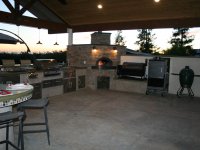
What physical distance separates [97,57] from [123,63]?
3.74 ft

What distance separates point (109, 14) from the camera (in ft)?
27.4

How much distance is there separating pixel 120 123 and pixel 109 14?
5.19 metres

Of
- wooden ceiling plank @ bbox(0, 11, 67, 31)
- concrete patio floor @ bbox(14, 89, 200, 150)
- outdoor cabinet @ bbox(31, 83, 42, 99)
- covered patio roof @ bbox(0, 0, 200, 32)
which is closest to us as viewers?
concrete patio floor @ bbox(14, 89, 200, 150)

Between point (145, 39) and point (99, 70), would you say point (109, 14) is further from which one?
point (145, 39)

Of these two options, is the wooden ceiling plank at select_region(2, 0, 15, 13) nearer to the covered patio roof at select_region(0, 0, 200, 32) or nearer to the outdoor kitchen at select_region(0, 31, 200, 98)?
the covered patio roof at select_region(0, 0, 200, 32)

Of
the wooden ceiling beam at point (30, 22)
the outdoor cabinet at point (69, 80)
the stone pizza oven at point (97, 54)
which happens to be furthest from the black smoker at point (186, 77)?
the wooden ceiling beam at point (30, 22)

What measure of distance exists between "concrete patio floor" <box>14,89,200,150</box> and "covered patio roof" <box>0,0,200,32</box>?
2.87 m

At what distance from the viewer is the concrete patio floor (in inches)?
135

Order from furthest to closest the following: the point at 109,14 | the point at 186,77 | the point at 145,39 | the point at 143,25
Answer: the point at 145,39 → the point at 109,14 → the point at 143,25 → the point at 186,77

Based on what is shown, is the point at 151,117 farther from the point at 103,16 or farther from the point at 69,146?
the point at 103,16

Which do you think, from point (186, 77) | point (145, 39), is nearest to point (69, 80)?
point (186, 77)

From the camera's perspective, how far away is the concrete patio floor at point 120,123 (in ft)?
11.2

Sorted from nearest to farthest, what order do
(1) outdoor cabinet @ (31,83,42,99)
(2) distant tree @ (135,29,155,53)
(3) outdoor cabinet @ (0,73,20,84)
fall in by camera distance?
(3) outdoor cabinet @ (0,73,20,84)
(1) outdoor cabinet @ (31,83,42,99)
(2) distant tree @ (135,29,155,53)

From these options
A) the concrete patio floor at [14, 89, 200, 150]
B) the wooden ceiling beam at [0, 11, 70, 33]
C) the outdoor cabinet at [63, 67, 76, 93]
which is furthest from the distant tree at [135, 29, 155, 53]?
the concrete patio floor at [14, 89, 200, 150]
